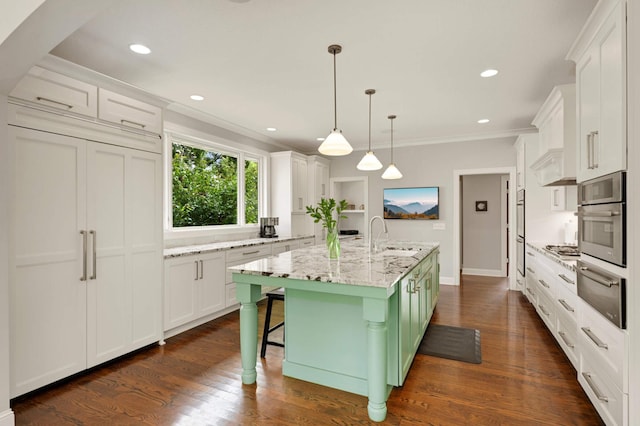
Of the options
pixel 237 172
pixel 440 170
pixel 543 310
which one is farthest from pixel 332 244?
pixel 440 170

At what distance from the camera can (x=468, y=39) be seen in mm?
2590

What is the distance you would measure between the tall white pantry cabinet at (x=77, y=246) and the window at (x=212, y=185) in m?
1.23

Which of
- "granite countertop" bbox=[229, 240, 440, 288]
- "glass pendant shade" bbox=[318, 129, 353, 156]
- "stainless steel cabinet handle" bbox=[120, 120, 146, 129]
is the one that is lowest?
"granite countertop" bbox=[229, 240, 440, 288]

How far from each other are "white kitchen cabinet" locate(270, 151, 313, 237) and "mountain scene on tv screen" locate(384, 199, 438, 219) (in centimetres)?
168

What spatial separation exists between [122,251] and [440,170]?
16.8 ft

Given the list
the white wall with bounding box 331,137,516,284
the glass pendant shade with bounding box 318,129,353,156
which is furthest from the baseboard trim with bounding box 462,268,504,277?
the glass pendant shade with bounding box 318,129,353,156

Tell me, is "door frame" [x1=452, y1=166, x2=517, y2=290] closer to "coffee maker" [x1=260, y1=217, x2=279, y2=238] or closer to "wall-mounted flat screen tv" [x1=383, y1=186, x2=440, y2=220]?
"wall-mounted flat screen tv" [x1=383, y1=186, x2=440, y2=220]

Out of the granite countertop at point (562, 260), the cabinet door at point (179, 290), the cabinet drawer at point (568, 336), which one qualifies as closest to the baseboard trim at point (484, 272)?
the granite countertop at point (562, 260)

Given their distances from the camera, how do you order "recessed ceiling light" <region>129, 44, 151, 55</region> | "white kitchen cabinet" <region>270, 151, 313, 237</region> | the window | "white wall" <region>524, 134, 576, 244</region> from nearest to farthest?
"recessed ceiling light" <region>129, 44, 151, 55</region>, the window, "white wall" <region>524, 134, 576, 244</region>, "white kitchen cabinet" <region>270, 151, 313, 237</region>

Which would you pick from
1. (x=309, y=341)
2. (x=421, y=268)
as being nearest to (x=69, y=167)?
(x=309, y=341)

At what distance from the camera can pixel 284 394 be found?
7.61ft

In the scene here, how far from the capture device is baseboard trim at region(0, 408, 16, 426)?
1896mm

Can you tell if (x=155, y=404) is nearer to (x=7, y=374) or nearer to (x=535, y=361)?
(x=7, y=374)

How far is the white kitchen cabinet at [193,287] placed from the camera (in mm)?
3408
